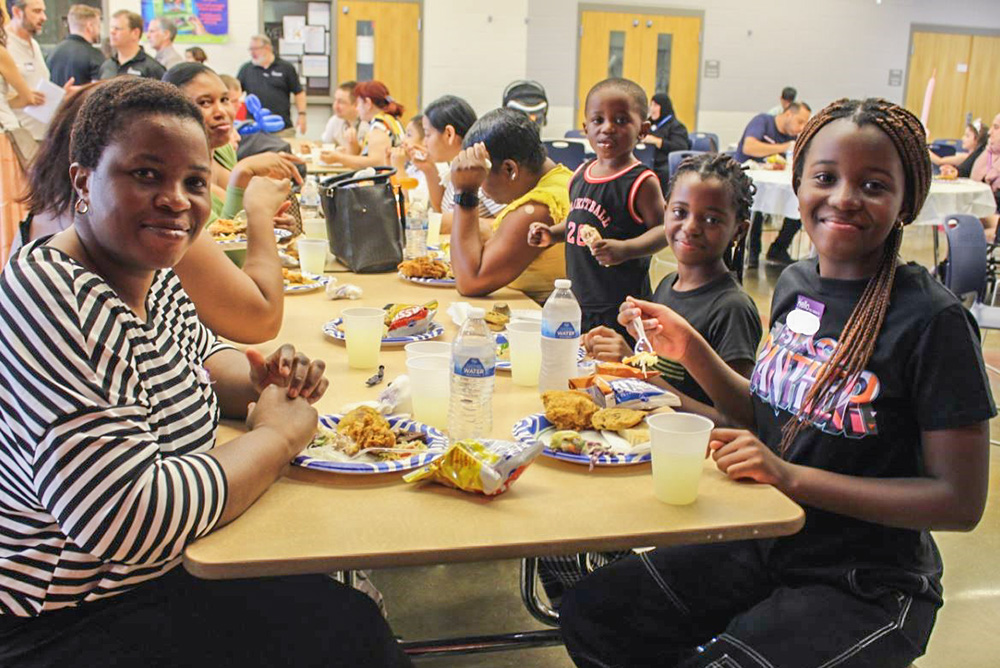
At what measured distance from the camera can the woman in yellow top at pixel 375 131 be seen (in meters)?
6.24

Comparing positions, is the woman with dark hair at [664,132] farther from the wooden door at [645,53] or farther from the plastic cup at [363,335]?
the plastic cup at [363,335]

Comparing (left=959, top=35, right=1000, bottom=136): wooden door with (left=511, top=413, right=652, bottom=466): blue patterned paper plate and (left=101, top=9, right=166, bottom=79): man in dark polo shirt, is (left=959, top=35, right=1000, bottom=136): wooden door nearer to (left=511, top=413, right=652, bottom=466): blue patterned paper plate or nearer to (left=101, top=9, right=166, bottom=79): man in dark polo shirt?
(left=101, top=9, right=166, bottom=79): man in dark polo shirt

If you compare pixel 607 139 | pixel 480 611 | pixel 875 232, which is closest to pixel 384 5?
pixel 607 139

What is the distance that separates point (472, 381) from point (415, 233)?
6.67ft

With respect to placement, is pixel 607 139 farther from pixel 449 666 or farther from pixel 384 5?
pixel 384 5

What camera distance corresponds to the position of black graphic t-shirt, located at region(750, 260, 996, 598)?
4.43ft

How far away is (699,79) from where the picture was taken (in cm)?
1231

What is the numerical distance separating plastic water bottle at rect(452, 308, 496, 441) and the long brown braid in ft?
1.78

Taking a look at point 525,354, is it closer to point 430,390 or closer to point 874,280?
point 430,390

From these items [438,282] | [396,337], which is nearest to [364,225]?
[438,282]

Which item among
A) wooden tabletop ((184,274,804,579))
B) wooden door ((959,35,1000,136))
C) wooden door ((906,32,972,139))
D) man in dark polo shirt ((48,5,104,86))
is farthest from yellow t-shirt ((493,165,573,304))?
wooden door ((959,35,1000,136))

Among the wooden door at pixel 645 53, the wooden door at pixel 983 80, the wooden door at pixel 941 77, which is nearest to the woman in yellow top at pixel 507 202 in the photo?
the wooden door at pixel 645 53

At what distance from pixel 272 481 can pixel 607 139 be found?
2.06 metres

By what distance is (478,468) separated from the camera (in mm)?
1305
